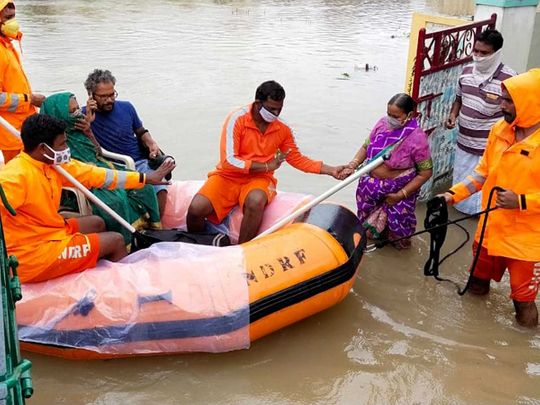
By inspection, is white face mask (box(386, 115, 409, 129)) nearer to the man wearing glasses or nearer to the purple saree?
the purple saree

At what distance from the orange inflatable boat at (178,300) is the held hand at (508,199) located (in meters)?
0.95

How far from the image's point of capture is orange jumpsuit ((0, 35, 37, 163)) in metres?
4.12

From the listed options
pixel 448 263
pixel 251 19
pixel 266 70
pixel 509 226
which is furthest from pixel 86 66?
pixel 509 226

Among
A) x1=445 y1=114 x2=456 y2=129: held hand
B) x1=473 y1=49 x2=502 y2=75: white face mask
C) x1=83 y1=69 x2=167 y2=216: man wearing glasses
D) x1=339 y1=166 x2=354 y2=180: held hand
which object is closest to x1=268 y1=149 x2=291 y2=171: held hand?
x1=339 y1=166 x2=354 y2=180: held hand

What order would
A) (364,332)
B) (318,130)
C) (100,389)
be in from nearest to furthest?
(100,389) < (364,332) < (318,130)

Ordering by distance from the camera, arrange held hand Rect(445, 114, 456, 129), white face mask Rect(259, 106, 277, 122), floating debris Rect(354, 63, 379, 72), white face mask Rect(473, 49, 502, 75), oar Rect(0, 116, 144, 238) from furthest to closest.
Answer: floating debris Rect(354, 63, 379, 72) → held hand Rect(445, 114, 456, 129) → white face mask Rect(473, 49, 502, 75) → white face mask Rect(259, 106, 277, 122) → oar Rect(0, 116, 144, 238)

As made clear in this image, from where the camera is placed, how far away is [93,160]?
3789mm

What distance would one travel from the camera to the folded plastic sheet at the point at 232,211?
13.0 feet

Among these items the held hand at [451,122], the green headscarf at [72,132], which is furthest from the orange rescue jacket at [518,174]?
the green headscarf at [72,132]

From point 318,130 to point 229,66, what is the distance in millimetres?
4280

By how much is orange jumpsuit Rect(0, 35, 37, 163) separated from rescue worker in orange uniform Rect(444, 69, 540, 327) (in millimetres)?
2999

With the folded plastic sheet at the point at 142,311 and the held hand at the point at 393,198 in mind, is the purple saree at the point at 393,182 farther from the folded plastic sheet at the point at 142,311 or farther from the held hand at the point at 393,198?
the folded plastic sheet at the point at 142,311

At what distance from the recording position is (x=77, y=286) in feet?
10.0

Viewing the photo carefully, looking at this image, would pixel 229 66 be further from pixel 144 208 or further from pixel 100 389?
pixel 100 389
